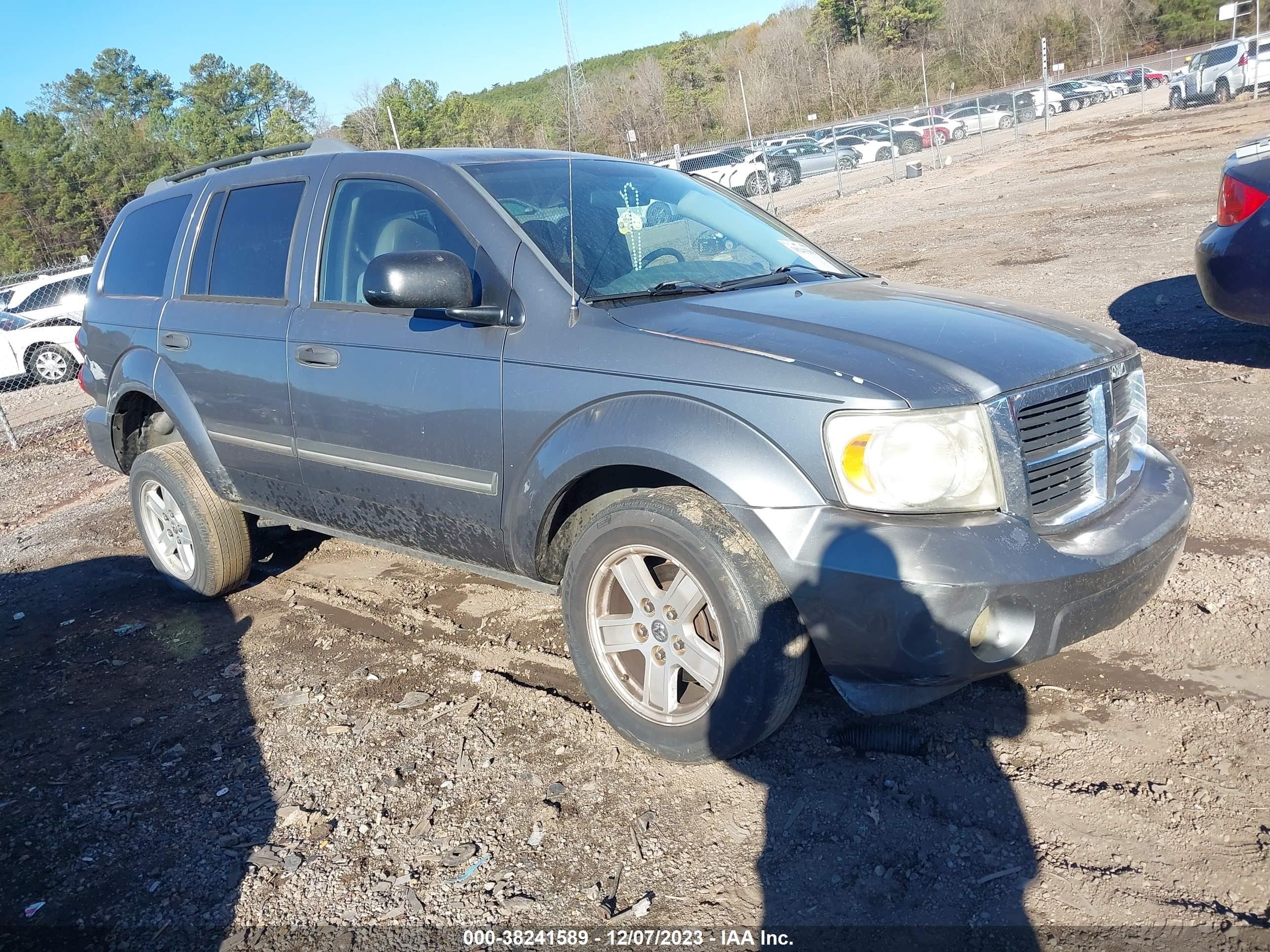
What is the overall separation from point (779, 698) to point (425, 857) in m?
1.10

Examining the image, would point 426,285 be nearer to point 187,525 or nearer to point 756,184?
point 187,525

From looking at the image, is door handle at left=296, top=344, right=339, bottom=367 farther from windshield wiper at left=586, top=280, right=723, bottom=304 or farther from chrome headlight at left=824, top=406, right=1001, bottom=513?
chrome headlight at left=824, top=406, right=1001, bottom=513

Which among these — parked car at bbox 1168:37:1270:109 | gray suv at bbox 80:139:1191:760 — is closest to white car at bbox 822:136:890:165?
parked car at bbox 1168:37:1270:109

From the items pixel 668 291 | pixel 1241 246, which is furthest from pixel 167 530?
pixel 1241 246

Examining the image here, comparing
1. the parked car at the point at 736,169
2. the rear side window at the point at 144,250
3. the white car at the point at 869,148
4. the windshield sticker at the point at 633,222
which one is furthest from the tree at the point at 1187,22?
the rear side window at the point at 144,250

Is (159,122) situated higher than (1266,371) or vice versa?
(159,122)

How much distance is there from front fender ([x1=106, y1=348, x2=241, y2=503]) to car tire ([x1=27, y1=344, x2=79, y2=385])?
13317 mm

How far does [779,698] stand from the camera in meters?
2.73

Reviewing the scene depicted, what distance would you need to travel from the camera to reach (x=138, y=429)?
17.3 feet

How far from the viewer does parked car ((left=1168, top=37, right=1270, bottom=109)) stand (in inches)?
1131

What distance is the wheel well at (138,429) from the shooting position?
201 inches

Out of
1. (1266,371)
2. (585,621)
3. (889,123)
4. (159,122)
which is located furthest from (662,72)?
(585,621)

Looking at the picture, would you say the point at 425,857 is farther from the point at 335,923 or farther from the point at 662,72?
the point at 662,72

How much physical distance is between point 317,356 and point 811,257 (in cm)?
→ 206
